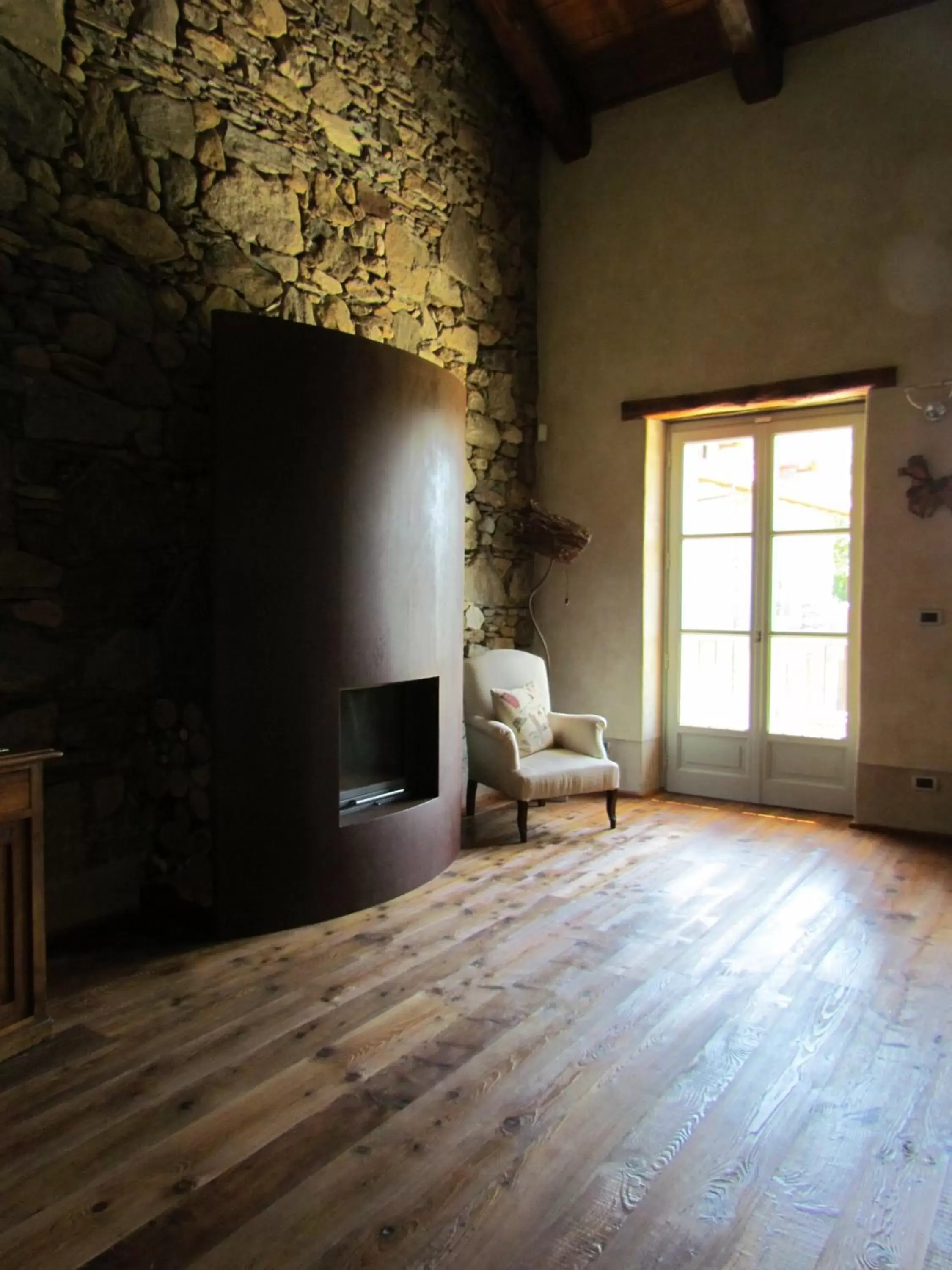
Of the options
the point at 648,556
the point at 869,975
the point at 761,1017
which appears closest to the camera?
the point at 761,1017

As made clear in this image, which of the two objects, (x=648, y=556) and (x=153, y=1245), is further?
(x=648, y=556)

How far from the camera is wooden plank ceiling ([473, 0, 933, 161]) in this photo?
4.77m

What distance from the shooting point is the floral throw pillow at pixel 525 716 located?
4.85 metres

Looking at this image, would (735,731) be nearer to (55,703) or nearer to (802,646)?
(802,646)

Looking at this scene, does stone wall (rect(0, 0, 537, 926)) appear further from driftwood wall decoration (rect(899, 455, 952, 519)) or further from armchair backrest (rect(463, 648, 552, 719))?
driftwood wall decoration (rect(899, 455, 952, 519))

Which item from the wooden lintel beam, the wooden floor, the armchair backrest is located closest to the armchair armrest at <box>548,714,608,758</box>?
the armchair backrest

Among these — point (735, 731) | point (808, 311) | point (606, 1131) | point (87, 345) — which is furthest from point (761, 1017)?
point (808, 311)

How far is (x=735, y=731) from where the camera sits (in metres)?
5.50

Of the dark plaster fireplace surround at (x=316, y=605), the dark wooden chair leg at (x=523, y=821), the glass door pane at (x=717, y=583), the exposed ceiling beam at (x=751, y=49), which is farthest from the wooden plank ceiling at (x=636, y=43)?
the dark wooden chair leg at (x=523, y=821)

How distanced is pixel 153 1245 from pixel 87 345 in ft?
9.47

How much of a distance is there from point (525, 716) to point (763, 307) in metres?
2.80

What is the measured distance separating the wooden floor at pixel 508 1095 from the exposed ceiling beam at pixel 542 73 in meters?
4.85

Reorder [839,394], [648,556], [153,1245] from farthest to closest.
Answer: [648,556], [839,394], [153,1245]

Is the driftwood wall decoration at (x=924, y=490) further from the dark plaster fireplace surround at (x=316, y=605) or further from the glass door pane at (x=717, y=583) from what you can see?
the dark plaster fireplace surround at (x=316, y=605)
